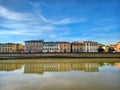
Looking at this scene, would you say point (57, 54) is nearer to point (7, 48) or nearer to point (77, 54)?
point (77, 54)

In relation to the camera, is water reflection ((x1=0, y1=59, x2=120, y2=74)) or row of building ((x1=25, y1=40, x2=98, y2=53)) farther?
row of building ((x1=25, y1=40, x2=98, y2=53))

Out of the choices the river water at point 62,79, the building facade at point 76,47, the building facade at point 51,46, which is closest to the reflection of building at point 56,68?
the river water at point 62,79

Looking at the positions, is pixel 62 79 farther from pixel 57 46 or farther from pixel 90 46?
pixel 90 46

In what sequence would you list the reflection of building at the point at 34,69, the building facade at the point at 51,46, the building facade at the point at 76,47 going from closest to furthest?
the reflection of building at the point at 34,69
the building facade at the point at 51,46
the building facade at the point at 76,47

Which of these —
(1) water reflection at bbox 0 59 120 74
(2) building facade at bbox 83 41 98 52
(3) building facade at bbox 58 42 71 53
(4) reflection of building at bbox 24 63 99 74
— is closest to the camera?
(4) reflection of building at bbox 24 63 99 74

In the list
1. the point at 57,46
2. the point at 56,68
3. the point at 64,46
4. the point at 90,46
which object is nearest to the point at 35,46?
the point at 57,46

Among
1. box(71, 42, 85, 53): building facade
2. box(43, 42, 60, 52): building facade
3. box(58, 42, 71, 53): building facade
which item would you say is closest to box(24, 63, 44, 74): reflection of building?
box(43, 42, 60, 52): building facade

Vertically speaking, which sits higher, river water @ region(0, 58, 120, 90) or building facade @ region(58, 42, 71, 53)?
building facade @ region(58, 42, 71, 53)

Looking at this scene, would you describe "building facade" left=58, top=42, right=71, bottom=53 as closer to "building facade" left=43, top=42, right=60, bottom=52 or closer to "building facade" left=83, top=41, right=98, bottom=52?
"building facade" left=43, top=42, right=60, bottom=52

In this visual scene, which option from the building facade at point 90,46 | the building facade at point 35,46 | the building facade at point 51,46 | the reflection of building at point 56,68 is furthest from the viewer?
the building facade at point 90,46

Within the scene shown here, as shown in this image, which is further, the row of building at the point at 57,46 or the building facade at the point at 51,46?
the building facade at the point at 51,46

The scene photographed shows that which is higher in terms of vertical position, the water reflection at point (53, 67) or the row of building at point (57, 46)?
the row of building at point (57, 46)

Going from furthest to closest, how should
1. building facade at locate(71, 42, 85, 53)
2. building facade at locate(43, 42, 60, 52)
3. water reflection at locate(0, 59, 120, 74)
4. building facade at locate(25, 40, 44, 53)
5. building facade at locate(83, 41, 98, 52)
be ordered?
building facade at locate(83, 41, 98, 52) → building facade at locate(71, 42, 85, 53) → building facade at locate(43, 42, 60, 52) → building facade at locate(25, 40, 44, 53) → water reflection at locate(0, 59, 120, 74)

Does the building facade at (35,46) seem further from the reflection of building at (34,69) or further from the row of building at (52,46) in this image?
the reflection of building at (34,69)
